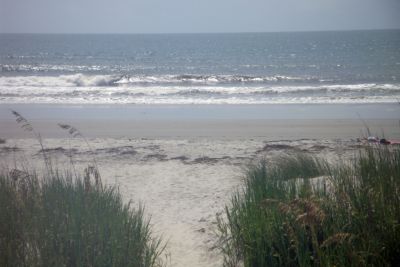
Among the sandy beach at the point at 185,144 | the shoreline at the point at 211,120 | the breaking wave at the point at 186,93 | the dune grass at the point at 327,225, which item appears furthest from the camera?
the breaking wave at the point at 186,93

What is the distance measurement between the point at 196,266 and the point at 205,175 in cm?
388

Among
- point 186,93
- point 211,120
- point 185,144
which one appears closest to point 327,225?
point 185,144

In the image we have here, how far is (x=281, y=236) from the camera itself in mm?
3625

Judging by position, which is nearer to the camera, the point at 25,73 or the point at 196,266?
the point at 196,266

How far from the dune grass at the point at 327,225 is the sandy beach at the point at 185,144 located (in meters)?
0.79

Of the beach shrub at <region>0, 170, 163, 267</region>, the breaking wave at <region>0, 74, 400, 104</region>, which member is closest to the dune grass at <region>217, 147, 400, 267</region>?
the beach shrub at <region>0, 170, 163, 267</region>

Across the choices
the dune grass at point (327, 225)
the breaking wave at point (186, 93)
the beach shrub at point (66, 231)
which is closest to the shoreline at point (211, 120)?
the breaking wave at point (186, 93)

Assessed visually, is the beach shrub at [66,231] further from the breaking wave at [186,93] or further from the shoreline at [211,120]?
the breaking wave at [186,93]

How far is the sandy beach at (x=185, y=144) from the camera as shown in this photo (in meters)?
6.19

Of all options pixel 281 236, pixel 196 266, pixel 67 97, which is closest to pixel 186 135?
pixel 196 266

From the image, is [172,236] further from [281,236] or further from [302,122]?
[302,122]

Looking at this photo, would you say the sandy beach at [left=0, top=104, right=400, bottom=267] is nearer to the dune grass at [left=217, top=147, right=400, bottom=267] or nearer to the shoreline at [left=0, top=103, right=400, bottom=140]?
the shoreline at [left=0, top=103, right=400, bottom=140]

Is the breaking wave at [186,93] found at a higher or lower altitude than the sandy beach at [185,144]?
higher

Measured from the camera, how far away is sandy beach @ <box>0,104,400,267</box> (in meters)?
6.19
